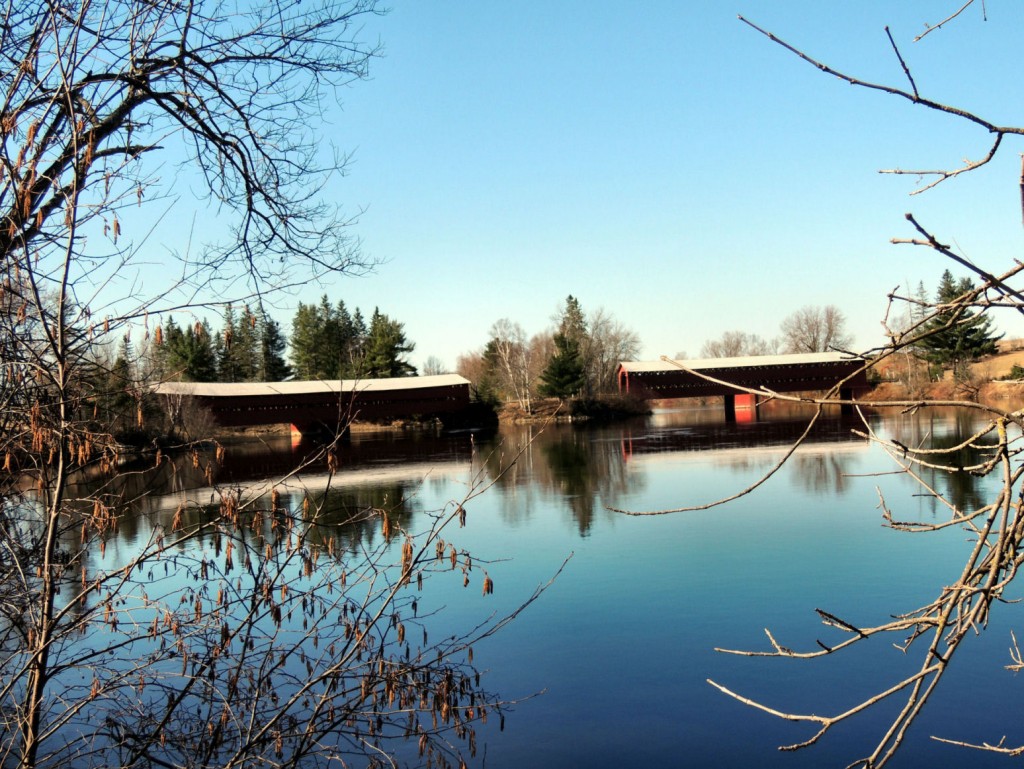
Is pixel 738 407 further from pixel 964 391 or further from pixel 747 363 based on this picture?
pixel 964 391

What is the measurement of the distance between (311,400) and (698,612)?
27412 mm

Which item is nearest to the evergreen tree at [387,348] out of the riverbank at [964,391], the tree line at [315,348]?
the tree line at [315,348]

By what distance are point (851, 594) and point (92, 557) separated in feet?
24.0

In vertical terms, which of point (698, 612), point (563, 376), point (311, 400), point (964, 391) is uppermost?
point (563, 376)

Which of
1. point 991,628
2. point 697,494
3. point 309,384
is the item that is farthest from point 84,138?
point 309,384

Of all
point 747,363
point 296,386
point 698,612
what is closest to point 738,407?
point 747,363

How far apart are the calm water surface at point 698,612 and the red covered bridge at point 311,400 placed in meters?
17.0

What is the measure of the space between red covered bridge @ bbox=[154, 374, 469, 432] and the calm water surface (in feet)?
55.7

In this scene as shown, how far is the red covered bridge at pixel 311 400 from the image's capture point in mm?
30750

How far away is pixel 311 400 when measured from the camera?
3275 centimetres

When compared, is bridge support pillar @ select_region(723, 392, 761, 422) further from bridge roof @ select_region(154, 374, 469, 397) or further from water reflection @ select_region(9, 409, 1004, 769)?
water reflection @ select_region(9, 409, 1004, 769)

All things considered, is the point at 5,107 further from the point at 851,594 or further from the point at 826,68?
the point at 851,594

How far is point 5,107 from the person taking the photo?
2318 millimetres

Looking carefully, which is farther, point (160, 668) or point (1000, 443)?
point (160, 668)
